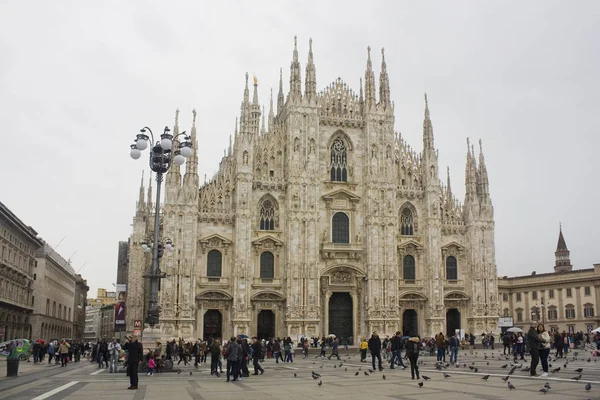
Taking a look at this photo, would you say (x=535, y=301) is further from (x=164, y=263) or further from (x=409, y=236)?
(x=164, y=263)

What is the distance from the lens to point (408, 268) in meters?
52.4

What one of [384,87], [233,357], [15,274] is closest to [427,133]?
[384,87]

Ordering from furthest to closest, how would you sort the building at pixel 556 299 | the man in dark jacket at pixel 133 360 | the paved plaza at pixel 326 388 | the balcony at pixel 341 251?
the building at pixel 556 299 → the balcony at pixel 341 251 → the man in dark jacket at pixel 133 360 → the paved plaza at pixel 326 388

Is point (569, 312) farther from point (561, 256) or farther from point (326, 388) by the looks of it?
point (326, 388)

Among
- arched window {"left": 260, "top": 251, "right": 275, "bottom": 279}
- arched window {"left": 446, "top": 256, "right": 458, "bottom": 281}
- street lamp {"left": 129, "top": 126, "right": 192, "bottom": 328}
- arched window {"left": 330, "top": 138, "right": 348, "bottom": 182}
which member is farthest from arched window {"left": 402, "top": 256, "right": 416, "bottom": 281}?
street lamp {"left": 129, "top": 126, "right": 192, "bottom": 328}

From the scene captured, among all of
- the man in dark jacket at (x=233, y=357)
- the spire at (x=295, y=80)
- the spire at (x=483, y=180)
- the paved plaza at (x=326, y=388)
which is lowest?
the paved plaza at (x=326, y=388)

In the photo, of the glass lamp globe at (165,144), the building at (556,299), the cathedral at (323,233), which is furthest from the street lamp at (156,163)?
the building at (556,299)

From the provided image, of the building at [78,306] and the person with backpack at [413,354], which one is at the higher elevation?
the building at [78,306]

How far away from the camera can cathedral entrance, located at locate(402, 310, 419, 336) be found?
51.8 m

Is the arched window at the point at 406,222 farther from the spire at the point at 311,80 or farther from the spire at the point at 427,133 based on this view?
the spire at the point at 311,80

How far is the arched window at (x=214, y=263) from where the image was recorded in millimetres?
47719

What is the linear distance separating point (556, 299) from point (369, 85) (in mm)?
43257

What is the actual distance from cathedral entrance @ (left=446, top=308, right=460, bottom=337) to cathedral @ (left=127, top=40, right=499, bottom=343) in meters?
0.14

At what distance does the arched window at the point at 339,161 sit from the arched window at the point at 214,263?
11745mm
